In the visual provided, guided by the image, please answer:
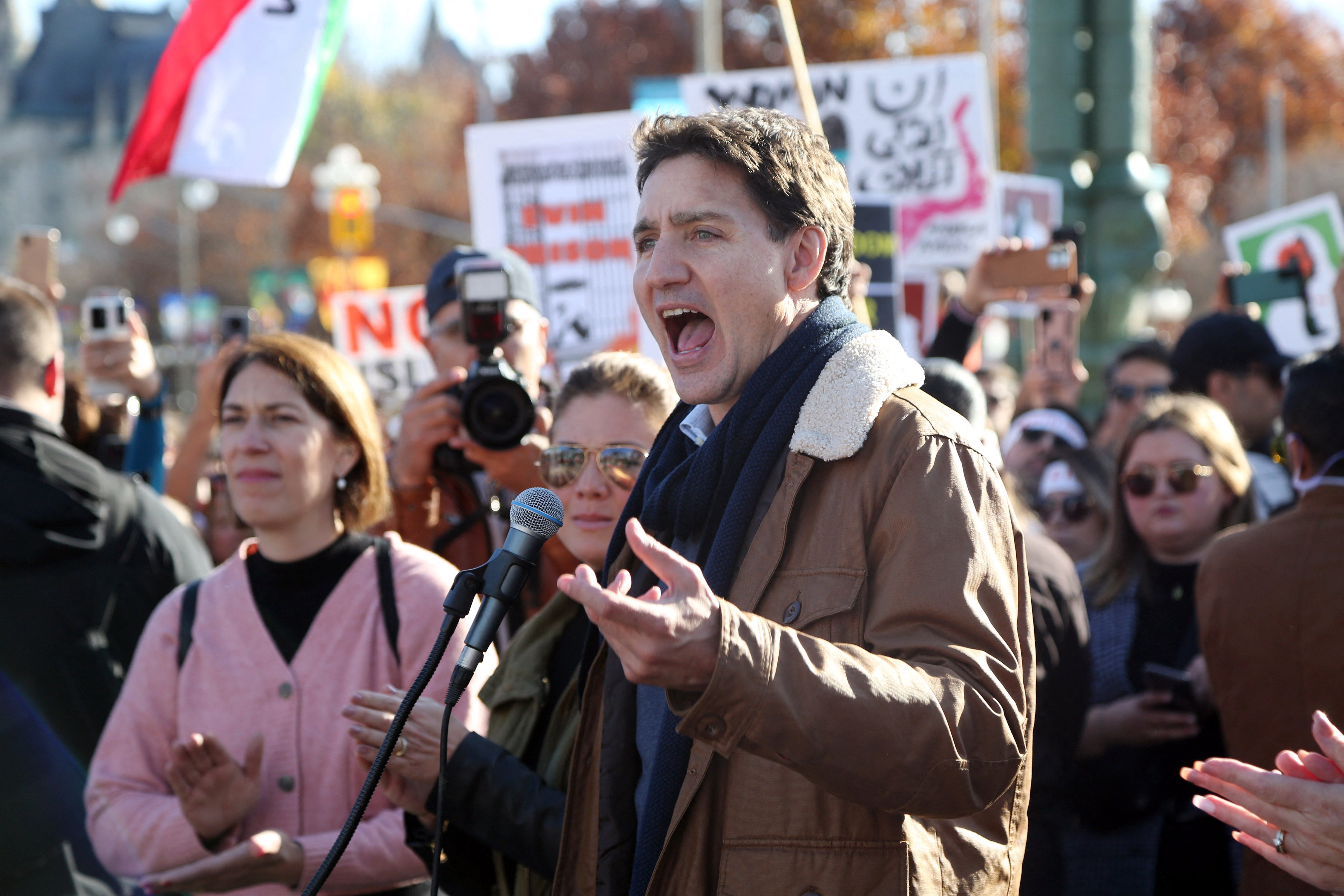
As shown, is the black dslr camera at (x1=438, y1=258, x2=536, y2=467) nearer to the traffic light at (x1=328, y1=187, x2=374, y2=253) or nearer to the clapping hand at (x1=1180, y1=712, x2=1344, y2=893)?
the clapping hand at (x1=1180, y1=712, x2=1344, y2=893)

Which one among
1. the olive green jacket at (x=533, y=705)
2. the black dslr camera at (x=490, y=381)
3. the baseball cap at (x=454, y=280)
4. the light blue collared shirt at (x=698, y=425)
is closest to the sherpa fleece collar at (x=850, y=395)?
the light blue collared shirt at (x=698, y=425)

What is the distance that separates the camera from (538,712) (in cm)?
289

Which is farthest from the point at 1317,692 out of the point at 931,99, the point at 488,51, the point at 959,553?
the point at 488,51

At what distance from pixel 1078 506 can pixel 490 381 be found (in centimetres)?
240

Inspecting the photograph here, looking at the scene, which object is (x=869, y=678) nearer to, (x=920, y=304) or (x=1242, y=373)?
(x=1242, y=373)

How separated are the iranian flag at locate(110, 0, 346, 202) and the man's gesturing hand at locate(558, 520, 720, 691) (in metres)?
3.64

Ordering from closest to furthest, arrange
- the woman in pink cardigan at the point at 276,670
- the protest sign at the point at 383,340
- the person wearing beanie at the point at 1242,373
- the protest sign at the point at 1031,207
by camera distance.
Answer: the woman in pink cardigan at the point at 276,670 < the person wearing beanie at the point at 1242,373 < the protest sign at the point at 383,340 < the protest sign at the point at 1031,207

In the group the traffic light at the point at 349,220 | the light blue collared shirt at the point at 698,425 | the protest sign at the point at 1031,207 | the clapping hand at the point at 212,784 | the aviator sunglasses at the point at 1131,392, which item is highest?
the traffic light at the point at 349,220

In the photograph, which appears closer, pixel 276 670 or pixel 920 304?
pixel 276 670

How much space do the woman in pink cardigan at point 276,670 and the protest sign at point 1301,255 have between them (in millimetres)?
4992

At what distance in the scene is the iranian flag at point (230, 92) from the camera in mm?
4957

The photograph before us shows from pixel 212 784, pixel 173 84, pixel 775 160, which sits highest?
pixel 173 84

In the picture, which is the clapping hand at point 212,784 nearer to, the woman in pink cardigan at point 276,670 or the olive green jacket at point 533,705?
the woman in pink cardigan at point 276,670

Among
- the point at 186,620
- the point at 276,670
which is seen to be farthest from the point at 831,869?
the point at 186,620
